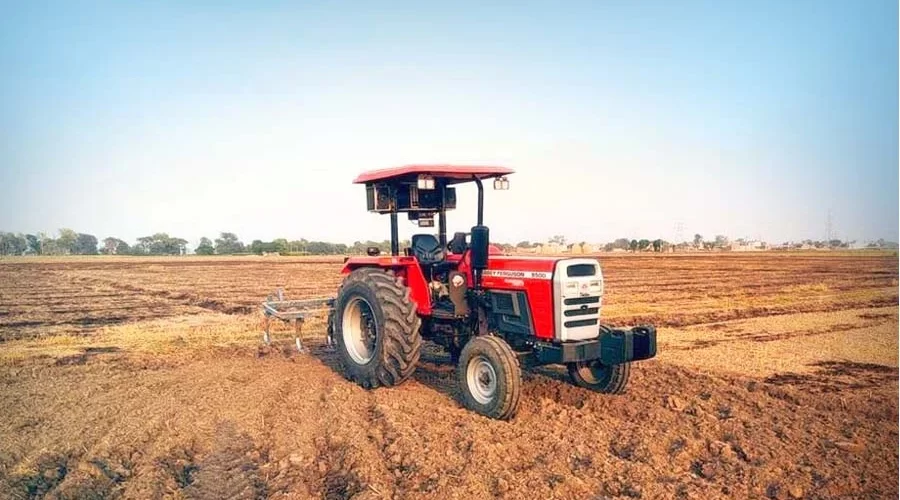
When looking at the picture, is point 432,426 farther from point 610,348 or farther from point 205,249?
point 205,249

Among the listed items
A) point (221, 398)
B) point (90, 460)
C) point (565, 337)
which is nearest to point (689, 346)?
point (565, 337)

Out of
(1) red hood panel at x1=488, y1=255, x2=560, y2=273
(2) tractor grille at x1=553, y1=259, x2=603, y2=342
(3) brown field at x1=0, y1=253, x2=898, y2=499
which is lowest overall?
(3) brown field at x1=0, y1=253, x2=898, y2=499

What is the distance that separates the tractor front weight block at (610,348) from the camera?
19.9 feet

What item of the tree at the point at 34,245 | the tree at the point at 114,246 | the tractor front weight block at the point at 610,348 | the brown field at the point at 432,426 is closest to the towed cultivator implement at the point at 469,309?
the tractor front weight block at the point at 610,348

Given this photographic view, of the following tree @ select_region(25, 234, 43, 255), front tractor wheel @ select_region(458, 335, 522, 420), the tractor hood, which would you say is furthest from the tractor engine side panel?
tree @ select_region(25, 234, 43, 255)

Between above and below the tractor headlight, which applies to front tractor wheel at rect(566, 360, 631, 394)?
below

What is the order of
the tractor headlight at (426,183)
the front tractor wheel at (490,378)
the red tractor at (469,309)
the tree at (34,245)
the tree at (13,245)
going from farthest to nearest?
the tree at (34,245) → the tree at (13,245) → the tractor headlight at (426,183) → the red tractor at (469,309) → the front tractor wheel at (490,378)

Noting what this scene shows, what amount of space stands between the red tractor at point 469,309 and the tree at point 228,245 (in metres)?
85.0

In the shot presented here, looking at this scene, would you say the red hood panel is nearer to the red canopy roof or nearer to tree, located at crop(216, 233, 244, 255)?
the red canopy roof

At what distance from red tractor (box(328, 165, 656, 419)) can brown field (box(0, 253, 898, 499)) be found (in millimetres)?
345

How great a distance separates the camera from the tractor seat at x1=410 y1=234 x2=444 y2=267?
24.9ft

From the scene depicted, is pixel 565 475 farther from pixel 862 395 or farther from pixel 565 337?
pixel 862 395

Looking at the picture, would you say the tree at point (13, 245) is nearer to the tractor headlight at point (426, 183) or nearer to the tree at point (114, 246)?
the tree at point (114, 246)

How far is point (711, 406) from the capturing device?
21.1 feet
